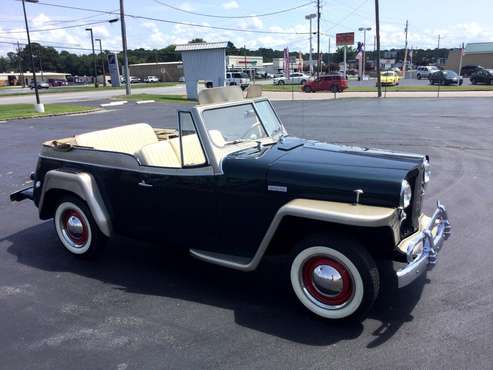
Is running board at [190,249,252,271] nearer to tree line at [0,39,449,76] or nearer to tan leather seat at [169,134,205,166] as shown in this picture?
tan leather seat at [169,134,205,166]

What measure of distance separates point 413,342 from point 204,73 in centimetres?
2803

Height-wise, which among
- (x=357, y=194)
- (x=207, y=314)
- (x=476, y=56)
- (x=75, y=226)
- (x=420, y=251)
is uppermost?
(x=476, y=56)

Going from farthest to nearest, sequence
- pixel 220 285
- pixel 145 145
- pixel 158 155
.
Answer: pixel 145 145 → pixel 158 155 → pixel 220 285

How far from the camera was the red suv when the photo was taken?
37297mm

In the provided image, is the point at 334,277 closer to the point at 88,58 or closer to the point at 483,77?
the point at 483,77

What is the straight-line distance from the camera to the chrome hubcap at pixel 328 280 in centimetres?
333

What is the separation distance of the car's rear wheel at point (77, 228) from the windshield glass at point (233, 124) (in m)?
1.69

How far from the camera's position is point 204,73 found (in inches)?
1164

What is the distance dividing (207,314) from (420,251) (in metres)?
1.75

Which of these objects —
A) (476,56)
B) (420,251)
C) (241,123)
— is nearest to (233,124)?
(241,123)

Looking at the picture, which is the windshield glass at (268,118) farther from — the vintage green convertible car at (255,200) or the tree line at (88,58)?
the tree line at (88,58)

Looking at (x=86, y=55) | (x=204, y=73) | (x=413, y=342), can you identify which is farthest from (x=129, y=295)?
(x=86, y=55)

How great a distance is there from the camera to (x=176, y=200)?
13.2 ft

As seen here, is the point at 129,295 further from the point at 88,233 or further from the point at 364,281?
the point at 364,281
